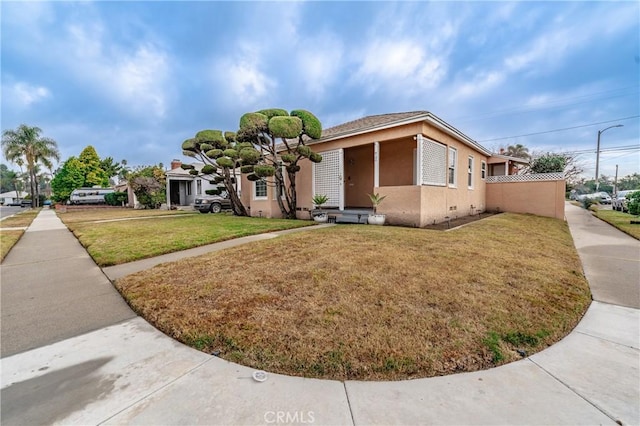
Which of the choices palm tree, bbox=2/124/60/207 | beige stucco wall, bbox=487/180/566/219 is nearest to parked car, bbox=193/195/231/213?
beige stucco wall, bbox=487/180/566/219

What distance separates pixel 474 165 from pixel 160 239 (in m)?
15.1

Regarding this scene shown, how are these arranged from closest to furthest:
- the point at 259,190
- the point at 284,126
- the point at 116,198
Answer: the point at 284,126
the point at 259,190
the point at 116,198

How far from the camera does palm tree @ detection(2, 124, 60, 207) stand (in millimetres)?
30203

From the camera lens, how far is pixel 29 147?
31.0 metres

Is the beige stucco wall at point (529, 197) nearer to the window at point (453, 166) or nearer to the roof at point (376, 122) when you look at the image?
the window at point (453, 166)

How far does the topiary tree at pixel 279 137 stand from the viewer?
10153mm

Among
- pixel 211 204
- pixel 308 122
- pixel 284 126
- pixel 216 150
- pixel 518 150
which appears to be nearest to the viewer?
pixel 284 126

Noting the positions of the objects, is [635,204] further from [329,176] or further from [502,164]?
[329,176]

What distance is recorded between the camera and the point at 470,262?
15.9ft

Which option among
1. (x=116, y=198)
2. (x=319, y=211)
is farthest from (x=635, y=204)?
(x=116, y=198)

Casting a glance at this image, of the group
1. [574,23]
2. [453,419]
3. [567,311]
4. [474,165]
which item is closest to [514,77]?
[574,23]

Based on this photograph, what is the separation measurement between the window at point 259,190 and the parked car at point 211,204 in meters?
5.37

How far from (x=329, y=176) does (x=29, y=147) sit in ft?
132

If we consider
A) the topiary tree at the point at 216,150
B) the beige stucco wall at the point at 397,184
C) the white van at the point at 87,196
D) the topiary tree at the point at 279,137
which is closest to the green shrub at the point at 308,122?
the topiary tree at the point at 279,137
